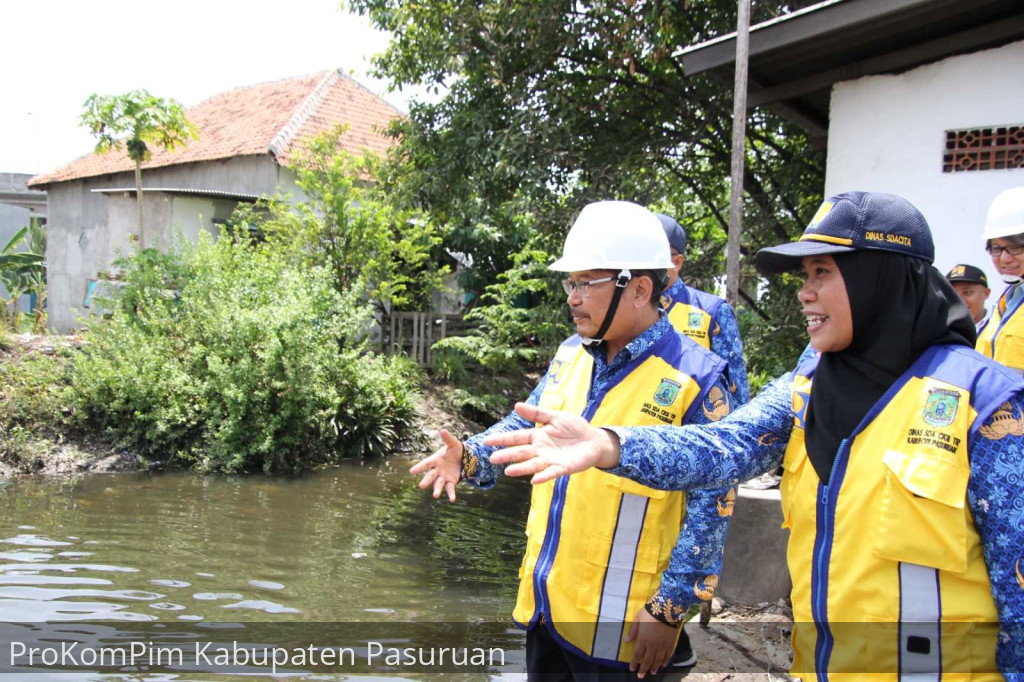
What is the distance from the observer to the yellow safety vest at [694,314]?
461 centimetres

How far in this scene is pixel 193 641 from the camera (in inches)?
203

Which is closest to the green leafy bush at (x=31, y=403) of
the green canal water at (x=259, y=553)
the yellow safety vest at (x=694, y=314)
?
the green canal water at (x=259, y=553)

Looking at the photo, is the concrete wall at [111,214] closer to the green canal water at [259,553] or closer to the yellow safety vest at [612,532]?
the green canal water at [259,553]

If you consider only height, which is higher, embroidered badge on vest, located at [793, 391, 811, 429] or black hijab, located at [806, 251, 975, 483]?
black hijab, located at [806, 251, 975, 483]

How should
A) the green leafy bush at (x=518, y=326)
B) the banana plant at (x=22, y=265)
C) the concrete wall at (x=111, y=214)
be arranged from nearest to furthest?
the green leafy bush at (x=518, y=326) < the concrete wall at (x=111, y=214) < the banana plant at (x=22, y=265)

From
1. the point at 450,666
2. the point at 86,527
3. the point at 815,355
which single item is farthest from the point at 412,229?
the point at 815,355

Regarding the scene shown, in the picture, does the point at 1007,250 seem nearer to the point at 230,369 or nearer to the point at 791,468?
the point at 791,468

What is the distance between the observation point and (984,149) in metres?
6.17

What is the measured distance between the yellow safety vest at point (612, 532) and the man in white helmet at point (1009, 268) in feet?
6.12

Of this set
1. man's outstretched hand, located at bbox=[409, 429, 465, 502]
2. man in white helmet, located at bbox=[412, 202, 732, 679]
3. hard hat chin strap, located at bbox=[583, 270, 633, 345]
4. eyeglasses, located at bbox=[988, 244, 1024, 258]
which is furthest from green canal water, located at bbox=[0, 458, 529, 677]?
eyeglasses, located at bbox=[988, 244, 1024, 258]

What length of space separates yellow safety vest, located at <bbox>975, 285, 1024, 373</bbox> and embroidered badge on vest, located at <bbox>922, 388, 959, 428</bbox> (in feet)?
6.93

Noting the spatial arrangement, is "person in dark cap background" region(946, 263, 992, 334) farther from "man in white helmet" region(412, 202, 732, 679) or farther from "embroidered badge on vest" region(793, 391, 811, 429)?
"embroidered badge on vest" region(793, 391, 811, 429)

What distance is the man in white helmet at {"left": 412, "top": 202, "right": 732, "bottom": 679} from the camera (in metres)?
2.33

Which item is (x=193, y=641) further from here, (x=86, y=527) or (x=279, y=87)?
(x=279, y=87)
